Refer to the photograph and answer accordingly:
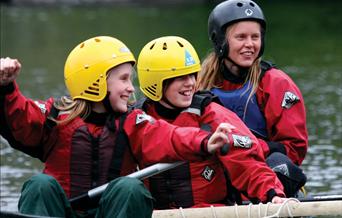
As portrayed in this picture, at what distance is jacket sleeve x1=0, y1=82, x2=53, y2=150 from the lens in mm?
7184

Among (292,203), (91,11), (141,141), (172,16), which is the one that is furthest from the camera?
(91,11)

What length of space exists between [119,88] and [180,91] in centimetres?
50

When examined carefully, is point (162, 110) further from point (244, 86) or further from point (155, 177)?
point (244, 86)

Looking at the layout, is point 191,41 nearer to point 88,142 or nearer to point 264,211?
point 88,142

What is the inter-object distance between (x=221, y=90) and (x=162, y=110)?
1.16 m

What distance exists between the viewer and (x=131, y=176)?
7195 millimetres

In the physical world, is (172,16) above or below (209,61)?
below

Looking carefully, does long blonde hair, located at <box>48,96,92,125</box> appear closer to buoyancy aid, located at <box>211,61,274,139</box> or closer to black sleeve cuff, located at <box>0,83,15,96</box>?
black sleeve cuff, located at <box>0,83,15,96</box>

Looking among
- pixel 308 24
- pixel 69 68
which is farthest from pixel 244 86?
pixel 308 24

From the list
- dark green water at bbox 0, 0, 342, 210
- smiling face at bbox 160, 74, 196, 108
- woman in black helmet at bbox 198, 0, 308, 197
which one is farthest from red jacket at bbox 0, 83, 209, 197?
dark green water at bbox 0, 0, 342, 210

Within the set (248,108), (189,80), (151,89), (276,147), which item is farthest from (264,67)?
(151,89)

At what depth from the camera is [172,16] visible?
4272 centimetres

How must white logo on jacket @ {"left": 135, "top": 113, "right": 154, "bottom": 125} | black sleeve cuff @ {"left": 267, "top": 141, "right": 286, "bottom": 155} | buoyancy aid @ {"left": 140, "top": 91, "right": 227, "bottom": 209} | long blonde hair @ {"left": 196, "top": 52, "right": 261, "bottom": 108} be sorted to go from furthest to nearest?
long blonde hair @ {"left": 196, "top": 52, "right": 261, "bottom": 108} < black sleeve cuff @ {"left": 267, "top": 141, "right": 286, "bottom": 155} < buoyancy aid @ {"left": 140, "top": 91, "right": 227, "bottom": 209} < white logo on jacket @ {"left": 135, "top": 113, "right": 154, "bottom": 125}

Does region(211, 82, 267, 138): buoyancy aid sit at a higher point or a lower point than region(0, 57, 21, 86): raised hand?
lower
